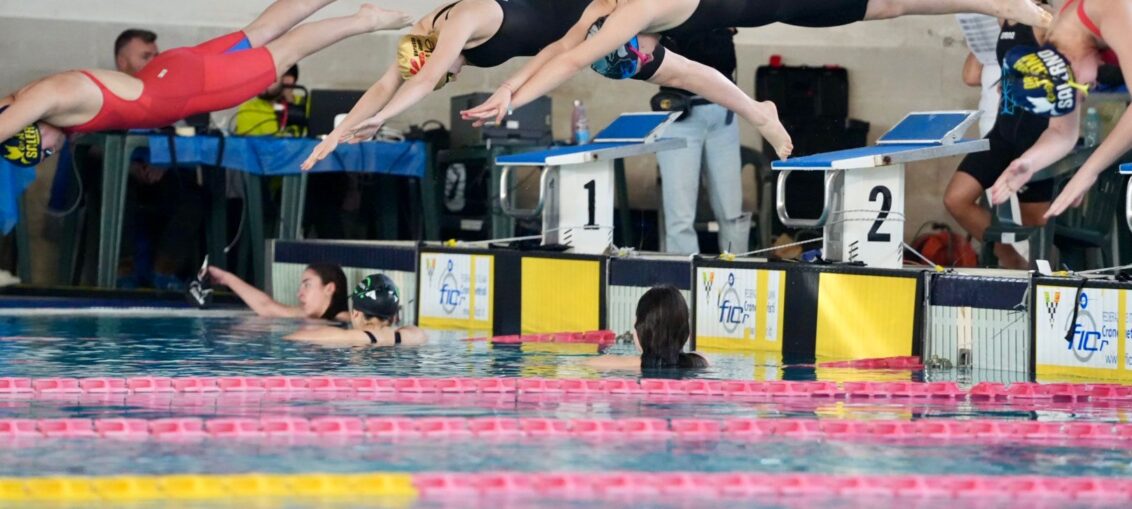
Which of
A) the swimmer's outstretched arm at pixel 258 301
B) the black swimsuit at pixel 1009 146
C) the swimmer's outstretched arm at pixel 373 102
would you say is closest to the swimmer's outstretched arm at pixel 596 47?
the swimmer's outstretched arm at pixel 373 102

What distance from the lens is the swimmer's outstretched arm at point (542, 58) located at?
726 cm

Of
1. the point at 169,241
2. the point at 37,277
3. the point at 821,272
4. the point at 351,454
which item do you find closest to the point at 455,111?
the point at 169,241

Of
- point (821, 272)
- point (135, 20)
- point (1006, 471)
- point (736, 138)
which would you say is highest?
point (135, 20)

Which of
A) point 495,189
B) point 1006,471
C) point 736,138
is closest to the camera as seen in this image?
point 1006,471

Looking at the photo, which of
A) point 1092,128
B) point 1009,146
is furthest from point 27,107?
point 1092,128

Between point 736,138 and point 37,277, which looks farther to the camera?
point 37,277

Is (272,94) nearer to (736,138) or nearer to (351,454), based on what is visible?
(736,138)

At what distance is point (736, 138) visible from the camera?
1099 cm

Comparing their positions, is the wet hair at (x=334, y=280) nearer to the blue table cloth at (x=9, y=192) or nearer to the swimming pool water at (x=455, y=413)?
the swimming pool water at (x=455, y=413)

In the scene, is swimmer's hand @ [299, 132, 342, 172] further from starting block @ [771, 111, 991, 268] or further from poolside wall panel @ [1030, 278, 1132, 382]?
poolside wall panel @ [1030, 278, 1132, 382]

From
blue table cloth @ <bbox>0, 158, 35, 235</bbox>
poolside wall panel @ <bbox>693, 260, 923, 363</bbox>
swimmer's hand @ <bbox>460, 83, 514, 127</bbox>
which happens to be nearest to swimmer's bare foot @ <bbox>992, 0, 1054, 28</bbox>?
poolside wall panel @ <bbox>693, 260, 923, 363</bbox>

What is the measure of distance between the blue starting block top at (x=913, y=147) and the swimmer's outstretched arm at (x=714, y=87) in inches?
19.5

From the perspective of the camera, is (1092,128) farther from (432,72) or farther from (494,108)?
(494,108)

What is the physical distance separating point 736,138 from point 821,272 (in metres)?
2.29
